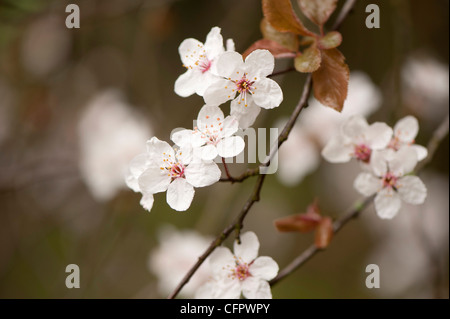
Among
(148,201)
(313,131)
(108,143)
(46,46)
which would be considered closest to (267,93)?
(148,201)

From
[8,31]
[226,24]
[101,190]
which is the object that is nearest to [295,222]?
[101,190]

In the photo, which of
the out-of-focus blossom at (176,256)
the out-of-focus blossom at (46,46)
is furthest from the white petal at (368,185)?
the out-of-focus blossom at (46,46)

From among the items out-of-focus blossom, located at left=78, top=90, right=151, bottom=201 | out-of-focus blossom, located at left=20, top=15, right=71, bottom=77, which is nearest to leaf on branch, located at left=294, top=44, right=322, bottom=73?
out-of-focus blossom, located at left=78, top=90, right=151, bottom=201

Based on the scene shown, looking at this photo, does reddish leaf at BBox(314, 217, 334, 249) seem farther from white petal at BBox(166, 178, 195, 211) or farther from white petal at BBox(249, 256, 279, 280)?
white petal at BBox(166, 178, 195, 211)

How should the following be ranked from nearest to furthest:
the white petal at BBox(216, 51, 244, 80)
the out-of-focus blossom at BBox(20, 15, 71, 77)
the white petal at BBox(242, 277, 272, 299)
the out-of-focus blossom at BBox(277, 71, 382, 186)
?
the white petal at BBox(216, 51, 244, 80) → the white petal at BBox(242, 277, 272, 299) → the out-of-focus blossom at BBox(277, 71, 382, 186) → the out-of-focus blossom at BBox(20, 15, 71, 77)

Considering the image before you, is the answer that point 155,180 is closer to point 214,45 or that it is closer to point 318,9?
point 214,45
